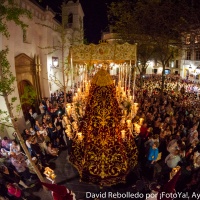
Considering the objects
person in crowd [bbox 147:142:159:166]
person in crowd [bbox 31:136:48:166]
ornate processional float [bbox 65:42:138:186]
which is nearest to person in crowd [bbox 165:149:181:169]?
person in crowd [bbox 147:142:159:166]

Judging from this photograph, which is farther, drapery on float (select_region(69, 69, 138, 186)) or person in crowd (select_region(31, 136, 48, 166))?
person in crowd (select_region(31, 136, 48, 166))

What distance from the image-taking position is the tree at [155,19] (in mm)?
10996

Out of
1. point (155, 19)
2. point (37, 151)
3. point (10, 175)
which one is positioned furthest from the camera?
point (155, 19)

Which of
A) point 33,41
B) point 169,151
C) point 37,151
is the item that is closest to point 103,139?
point 169,151

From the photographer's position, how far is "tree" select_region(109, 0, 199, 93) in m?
11.0

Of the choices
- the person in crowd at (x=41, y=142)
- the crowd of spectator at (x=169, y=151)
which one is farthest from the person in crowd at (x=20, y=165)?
the crowd of spectator at (x=169, y=151)

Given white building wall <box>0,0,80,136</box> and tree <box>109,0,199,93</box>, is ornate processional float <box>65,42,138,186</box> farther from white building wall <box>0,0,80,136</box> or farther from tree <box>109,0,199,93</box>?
tree <box>109,0,199,93</box>

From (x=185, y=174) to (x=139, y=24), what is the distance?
12.8 meters

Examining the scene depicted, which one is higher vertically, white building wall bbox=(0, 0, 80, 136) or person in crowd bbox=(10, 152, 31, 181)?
white building wall bbox=(0, 0, 80, 136)

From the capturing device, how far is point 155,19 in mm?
14023

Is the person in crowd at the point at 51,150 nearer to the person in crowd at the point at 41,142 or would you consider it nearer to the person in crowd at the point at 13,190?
the person in crowd at the point at 41,142

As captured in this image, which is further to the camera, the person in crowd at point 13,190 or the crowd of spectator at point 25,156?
the crowd of spectator at point 25,156

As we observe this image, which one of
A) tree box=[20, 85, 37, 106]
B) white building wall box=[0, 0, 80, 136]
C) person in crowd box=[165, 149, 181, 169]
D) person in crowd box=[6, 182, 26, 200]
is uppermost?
white building wall box=[0, 0, 80, 136]

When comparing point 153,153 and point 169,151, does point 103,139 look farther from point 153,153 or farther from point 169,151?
point 169,151
